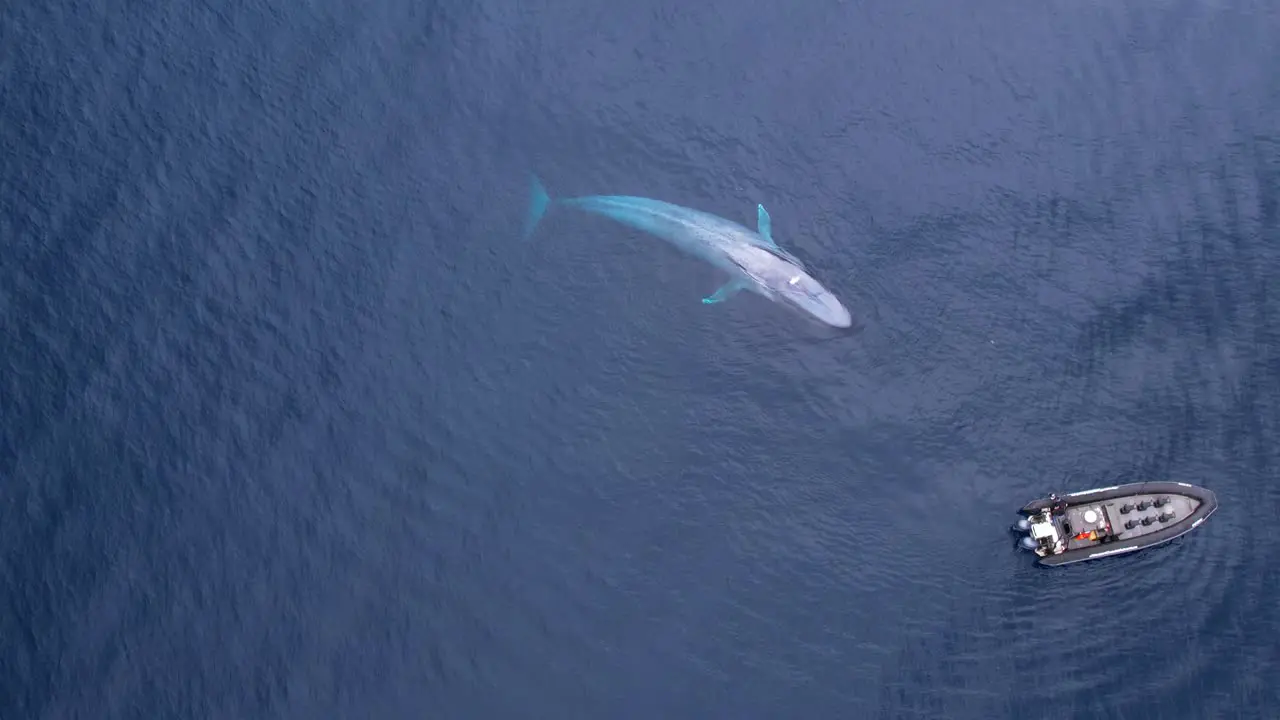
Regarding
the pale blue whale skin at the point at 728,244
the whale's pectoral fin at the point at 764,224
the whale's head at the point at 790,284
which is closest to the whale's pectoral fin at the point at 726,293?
the pale blue whale skin at the point at 728,244

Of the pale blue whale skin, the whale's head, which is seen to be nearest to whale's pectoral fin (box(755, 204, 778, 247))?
the pale blue whale skin

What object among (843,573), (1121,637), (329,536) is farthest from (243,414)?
(1121,637)

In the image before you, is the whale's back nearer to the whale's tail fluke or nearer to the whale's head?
the whale's tail fluke

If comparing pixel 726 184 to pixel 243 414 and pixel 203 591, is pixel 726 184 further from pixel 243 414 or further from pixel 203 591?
pixel 203 591

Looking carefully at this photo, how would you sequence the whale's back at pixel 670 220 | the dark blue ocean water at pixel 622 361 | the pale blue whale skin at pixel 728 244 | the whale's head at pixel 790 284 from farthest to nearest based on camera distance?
the whale's back at pixel 670 220 < the pale blue whale skin at pixel 728 244 < the whale's head at pixel 790 284 < the dark blue ocean water at pixel 622 361

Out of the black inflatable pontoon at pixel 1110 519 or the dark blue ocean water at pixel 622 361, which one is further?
the black inflatable pontoon at pixel 1110 519

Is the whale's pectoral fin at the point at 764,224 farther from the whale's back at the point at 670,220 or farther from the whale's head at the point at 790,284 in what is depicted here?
the whale's head at the point at 790,284
